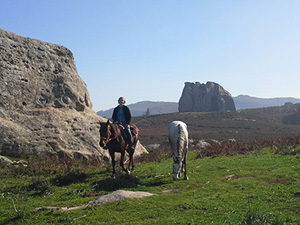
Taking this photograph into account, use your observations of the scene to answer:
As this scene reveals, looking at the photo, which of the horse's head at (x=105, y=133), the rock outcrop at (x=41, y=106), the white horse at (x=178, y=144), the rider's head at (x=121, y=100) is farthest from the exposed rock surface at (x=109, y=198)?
the rock outcrop at (x=41, y=106)

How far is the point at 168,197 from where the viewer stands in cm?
962

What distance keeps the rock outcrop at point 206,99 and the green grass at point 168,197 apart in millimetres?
144223

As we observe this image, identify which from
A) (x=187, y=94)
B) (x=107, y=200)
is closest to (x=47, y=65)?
(x=107, y=200)

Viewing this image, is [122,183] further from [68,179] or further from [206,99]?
[206,99]

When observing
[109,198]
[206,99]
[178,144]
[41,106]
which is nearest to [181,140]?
[178,144]

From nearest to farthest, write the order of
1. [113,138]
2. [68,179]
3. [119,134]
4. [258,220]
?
[258,220]
[68,179]
[113,138]
[119,134]

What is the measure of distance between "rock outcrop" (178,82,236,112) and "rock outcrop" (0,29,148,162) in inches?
5461

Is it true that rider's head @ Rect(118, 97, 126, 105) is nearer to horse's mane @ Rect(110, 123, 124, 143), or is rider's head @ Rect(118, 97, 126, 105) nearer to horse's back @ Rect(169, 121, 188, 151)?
horse's mane @ Rect(110, 123, 124, 143)

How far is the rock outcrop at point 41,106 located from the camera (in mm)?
17763

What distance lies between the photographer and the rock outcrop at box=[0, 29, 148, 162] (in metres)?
17.8

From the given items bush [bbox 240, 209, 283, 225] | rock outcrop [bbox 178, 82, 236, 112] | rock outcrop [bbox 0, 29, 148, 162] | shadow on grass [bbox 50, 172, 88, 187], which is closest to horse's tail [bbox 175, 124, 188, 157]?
shadow on grass [bbox 50, 172, 88, 187]

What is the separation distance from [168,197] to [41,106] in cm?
1375

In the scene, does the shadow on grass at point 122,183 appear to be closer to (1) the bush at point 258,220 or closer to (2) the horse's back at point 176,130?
(2) the horse's back at point 176,130

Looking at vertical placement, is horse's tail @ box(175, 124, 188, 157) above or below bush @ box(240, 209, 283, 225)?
above
